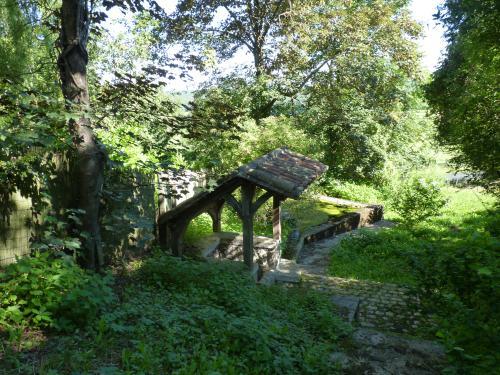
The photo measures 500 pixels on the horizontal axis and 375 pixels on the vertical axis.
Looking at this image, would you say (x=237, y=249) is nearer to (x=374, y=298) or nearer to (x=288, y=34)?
(x=374, y=298)

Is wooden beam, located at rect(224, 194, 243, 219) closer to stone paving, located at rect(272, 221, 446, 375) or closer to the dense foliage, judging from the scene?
the dense foliage

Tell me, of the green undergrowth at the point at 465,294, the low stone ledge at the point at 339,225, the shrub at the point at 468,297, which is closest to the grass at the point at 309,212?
the low stone ledge at the point at 339,225

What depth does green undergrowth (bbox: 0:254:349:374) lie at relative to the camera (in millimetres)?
3164

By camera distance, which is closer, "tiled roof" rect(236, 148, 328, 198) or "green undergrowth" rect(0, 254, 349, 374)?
"green undergrowth" rect(0, 254, 349, 374)

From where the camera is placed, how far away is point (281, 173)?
305 inches

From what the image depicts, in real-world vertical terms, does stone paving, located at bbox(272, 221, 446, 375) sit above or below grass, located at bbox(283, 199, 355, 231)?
below

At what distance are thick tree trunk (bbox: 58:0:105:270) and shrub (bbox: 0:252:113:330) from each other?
86 centimetres

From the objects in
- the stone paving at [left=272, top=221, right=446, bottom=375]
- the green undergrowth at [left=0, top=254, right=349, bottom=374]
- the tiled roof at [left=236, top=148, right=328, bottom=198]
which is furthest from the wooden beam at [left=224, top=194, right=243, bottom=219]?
the stone paving at [left=272, top=221, right=446, bottom=375]

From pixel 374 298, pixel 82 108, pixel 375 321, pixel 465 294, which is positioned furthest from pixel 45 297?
pixel 374 298

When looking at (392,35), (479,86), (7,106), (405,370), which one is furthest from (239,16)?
(405,370)

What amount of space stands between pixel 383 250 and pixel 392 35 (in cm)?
1280

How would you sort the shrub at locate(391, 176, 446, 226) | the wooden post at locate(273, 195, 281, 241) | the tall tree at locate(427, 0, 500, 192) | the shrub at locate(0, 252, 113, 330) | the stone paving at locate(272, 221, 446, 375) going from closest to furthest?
the shrub at locate(0, 252, 113, 330) → the stone paving at locate(272, 221, 446, 375) → the tall tree at locate(427, 0, 500, 192) → the wooden post at locate(273, 195, 281, 241) → the shrub at locate(391, 176, 446, 226)

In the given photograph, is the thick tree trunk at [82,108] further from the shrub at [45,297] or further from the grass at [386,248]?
the grass at [386,248]

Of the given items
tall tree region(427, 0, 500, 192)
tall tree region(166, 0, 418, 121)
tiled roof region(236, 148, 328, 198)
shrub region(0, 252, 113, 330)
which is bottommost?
shrub region(0, 252, 113, 330)
